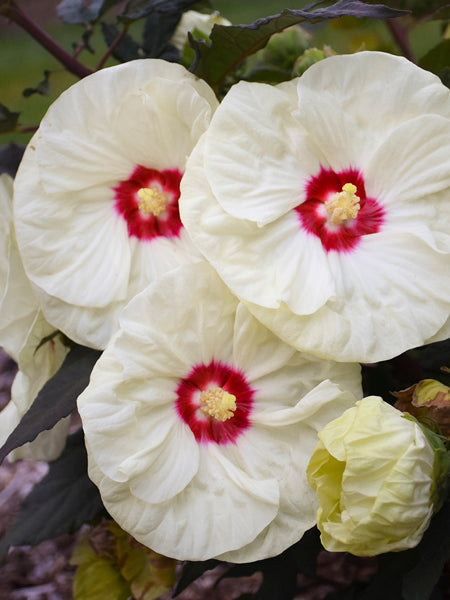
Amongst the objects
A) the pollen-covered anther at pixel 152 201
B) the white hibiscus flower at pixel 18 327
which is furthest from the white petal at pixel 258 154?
the white hibiscus flower at pixel 18 327

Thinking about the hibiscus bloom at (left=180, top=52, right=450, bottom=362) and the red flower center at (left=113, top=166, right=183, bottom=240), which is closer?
the hibiscus bloom at (left=180, top=52, right=450, bottom=362)

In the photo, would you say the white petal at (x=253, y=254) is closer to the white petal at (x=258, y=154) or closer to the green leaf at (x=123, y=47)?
the white petal at (x=258, y=154)

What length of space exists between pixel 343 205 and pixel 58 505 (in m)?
0.52

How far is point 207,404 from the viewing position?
0.89 m

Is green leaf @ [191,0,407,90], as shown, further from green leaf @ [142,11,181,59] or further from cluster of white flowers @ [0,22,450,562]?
green leaf @ [142,11,181,59]

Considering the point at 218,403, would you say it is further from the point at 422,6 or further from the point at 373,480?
the point at 422,6

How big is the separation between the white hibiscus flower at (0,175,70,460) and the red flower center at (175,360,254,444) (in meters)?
0.21

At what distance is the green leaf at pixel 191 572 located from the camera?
0.98 m

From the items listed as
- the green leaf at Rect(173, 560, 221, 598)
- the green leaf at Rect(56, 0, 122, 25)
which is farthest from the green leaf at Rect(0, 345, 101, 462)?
the green leaf at Rect(56, 0, 122, 25)

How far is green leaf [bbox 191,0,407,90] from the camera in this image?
86cm

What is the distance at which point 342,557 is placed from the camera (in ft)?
4.40

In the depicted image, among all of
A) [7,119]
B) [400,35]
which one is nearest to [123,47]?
[7,119]

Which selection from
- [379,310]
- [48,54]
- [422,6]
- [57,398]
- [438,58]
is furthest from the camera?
[48,54]

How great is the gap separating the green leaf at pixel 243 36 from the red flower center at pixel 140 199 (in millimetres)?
151
